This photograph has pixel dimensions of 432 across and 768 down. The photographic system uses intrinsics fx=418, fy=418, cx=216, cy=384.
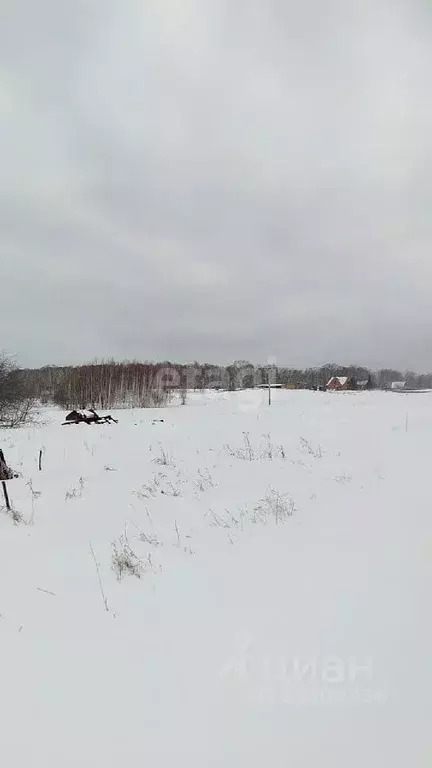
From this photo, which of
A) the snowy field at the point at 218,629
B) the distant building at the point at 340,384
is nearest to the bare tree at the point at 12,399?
the snowy field at the point at 218,629

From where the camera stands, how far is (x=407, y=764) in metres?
1.78

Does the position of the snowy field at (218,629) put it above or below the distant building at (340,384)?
below

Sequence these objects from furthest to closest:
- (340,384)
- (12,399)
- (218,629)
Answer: (340,384) → (12,399) → (218,629)

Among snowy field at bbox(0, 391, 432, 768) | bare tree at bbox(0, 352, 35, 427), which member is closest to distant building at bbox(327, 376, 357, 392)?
bare tree at bbox(0, 352, 35, 427)

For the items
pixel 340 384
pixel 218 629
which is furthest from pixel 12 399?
pixel 340 384

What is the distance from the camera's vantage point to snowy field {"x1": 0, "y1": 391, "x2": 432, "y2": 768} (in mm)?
1948

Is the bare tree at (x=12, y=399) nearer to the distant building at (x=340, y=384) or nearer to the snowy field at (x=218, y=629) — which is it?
the snowy field at (x=218, y=629)

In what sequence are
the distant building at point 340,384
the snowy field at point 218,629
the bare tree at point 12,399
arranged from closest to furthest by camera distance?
the snowy field at point 218,629
the bare tree at point 12,399
the distant building at point 340,384

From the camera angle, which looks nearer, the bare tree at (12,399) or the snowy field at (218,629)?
the snowy field at (218,629)

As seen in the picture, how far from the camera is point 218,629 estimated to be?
277cm

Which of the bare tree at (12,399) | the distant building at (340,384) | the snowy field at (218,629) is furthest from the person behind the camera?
the distant building at (340,384)

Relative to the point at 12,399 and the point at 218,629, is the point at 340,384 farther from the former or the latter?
the point at 218,629

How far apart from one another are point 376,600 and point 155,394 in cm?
3540

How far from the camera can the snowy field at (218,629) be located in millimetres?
1948
